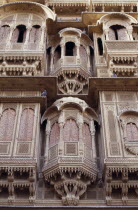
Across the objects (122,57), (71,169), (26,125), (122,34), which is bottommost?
(71,169)

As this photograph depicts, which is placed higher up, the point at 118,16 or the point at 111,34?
the point at 118,16

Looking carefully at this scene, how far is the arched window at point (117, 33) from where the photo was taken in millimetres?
15938

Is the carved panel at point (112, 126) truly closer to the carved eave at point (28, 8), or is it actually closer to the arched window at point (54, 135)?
the arched window at point (54, 135)

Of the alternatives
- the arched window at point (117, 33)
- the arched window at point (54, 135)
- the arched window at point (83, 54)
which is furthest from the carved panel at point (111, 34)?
the arched window at point (54, 135)

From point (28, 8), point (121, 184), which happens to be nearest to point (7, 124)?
point (121, 184)

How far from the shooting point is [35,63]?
14516 millimetres

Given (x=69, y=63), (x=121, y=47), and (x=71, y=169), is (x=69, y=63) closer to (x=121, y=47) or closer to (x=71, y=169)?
(x=121, y=47)

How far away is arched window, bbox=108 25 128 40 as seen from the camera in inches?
627

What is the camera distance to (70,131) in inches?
471

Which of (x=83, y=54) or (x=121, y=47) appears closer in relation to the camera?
(x=121, y=47)

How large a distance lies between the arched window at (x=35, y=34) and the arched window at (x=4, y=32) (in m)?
1.02

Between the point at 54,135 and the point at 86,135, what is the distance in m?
1.02

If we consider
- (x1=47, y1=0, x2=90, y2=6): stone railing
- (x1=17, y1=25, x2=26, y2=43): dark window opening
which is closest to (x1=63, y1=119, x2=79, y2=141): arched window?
(x1=17, y1=25, x2=26, y2=43): dark window opening

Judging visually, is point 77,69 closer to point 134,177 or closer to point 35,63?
point 35,63
